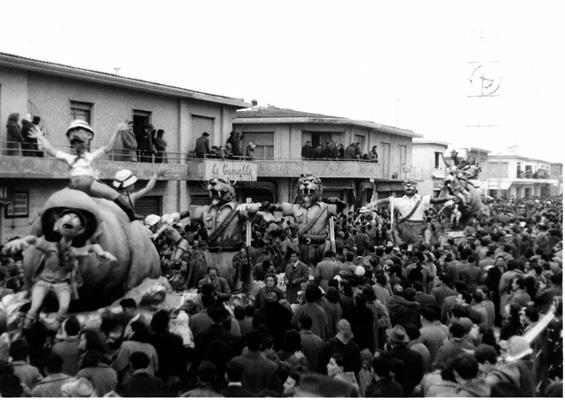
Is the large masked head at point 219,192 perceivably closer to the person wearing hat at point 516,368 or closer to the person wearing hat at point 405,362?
the person wearing hat at point 405,362

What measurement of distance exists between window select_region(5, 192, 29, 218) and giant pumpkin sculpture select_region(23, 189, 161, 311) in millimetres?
9868

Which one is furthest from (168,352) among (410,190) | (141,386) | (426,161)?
(426,161)

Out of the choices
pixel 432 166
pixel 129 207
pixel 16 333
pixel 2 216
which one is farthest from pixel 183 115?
pixel 432 166

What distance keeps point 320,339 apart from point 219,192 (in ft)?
14.4

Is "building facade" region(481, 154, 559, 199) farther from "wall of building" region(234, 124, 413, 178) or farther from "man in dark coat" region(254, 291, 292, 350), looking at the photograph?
"man in dark coat" region(254, 291, 292, 350)

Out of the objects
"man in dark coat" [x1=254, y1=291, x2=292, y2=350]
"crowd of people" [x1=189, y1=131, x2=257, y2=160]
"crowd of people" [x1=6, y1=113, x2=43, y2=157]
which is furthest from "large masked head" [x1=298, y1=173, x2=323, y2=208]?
"crowd of people" [x1=189, y1=131, x2=257, y2=160]

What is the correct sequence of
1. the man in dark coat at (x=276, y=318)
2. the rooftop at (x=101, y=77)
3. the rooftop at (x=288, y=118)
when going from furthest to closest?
the rooftop at (x=288, y=118) → the rooftop at (x=101, y=77) → the man in dark coat at (x=276, y=318)

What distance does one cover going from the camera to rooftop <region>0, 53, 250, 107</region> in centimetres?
1752

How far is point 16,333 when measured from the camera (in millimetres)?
7289

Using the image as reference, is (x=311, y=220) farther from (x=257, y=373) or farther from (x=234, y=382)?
(x=234, y=382)

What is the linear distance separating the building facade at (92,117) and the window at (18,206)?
0.03 metres

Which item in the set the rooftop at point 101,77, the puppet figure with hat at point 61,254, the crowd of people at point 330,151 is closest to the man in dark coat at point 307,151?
the crowd of people at point 330,151

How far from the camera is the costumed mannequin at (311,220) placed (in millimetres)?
13297

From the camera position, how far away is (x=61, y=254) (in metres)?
7.68
